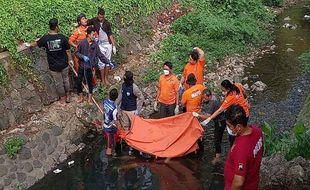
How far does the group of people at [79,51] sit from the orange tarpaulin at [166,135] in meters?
2.26

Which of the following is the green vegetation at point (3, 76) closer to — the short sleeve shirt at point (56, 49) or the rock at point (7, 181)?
the short sleeve shirt at point (56, 49)

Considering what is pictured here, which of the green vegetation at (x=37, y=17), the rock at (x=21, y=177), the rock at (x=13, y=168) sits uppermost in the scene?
the green vegetation at (x=37, y=17)

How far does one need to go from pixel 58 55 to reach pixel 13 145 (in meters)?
2.60

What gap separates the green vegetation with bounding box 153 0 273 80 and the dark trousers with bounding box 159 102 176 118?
11.5 feet

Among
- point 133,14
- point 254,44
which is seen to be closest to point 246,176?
point 133,14

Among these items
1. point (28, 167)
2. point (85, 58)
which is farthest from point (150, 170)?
point (85, 58)

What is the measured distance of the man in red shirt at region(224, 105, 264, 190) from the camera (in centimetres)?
601

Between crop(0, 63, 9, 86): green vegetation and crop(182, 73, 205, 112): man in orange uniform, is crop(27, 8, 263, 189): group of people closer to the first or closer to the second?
crop(182, 73, 205, 112): man in orange uniform

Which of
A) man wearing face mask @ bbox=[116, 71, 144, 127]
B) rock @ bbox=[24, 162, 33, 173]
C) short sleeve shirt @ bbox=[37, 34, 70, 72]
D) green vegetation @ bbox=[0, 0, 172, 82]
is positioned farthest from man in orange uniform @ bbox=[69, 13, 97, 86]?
rock @ bbox=[24, 162, 33, 173]

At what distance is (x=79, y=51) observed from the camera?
1240 cm

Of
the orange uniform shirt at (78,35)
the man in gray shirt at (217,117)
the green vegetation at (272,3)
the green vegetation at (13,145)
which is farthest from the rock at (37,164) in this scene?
the green vegetation at (272,3)

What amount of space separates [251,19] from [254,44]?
1.87 m

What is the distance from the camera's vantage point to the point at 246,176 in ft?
20.4

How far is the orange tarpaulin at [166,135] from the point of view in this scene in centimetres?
1111
